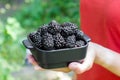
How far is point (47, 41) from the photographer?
45.4 inches

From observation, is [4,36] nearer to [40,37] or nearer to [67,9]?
[40,37]

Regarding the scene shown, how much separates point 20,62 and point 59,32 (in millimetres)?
1080

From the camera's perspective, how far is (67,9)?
3764mm

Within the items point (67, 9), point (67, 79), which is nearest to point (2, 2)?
point (67, 9)

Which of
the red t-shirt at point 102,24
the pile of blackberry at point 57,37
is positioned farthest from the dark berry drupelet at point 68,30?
the red t-shirt at point 102,24

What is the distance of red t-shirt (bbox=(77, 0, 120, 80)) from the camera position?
4.24ft

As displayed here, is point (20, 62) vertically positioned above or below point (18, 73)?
above

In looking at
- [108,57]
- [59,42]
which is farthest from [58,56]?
[108,57]

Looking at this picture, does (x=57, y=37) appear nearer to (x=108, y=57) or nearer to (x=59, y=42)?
(x=59, y=42)

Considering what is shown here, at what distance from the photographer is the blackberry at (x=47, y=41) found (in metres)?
1.15

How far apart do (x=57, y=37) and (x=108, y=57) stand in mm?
178

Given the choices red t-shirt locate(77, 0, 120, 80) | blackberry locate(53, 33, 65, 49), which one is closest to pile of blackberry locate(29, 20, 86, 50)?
blackberry locate(53, 33, 65, 49)

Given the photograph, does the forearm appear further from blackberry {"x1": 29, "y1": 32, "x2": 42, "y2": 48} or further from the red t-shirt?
blackberry {"x1": 29, "y1": 32, "x2": 42, "y2": 48}

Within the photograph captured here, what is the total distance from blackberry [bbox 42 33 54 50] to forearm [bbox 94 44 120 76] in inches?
6.3
